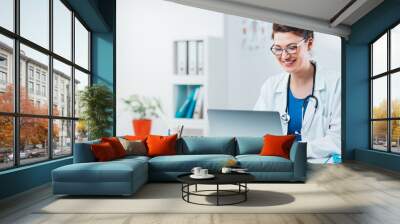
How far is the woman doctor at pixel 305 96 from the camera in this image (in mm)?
10453

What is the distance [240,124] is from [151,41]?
4.12 meters

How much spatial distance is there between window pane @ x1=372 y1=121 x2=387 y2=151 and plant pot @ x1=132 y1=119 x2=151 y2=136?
563cm

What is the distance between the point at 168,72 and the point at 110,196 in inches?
265

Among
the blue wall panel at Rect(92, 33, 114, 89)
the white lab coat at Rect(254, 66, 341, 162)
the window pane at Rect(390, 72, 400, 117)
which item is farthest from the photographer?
the white lab coat at Rect(254, 66, 341, 162)

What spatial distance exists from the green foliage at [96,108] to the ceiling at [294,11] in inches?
102

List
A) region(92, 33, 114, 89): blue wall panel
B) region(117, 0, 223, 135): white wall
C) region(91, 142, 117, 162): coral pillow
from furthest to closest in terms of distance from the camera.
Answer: region(117, 0, 223, 135): white wall
region(92, 33, 114, 89): blue wall panel
region(91, 142, 117, 162): coral pillow

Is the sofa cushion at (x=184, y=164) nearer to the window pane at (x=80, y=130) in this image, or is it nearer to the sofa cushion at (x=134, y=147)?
the sofa cushion at (x=134, y=147)

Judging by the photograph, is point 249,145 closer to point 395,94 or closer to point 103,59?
point 395,94

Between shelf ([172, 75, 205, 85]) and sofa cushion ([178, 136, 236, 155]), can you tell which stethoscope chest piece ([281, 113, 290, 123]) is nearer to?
shelf ([172, 75, 205, 85])

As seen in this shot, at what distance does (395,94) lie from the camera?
849cm

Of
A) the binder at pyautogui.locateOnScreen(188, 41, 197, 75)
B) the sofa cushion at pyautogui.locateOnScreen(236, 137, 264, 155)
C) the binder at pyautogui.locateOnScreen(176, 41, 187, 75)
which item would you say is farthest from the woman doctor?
the sofa cushion at pyautogui.locateOnScreen(236, 137, 264, 155)

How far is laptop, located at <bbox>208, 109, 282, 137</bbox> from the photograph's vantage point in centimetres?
954

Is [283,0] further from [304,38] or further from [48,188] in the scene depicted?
[48,188]

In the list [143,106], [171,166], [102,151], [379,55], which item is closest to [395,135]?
[379,55]
